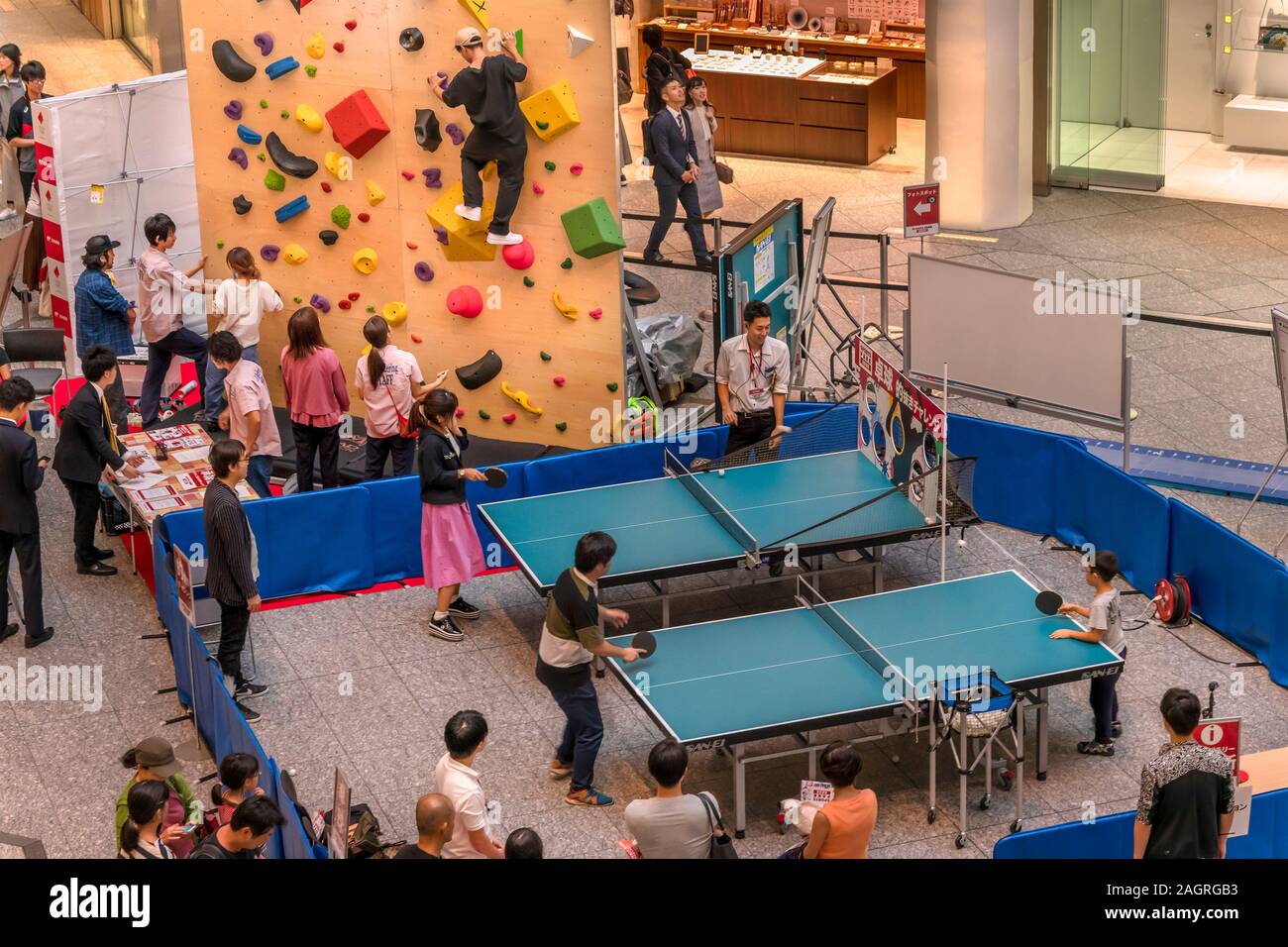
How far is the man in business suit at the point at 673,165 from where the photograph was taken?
621 inches

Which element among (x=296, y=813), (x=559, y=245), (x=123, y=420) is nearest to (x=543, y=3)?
(x=559, y=245)

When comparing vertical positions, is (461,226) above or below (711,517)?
above

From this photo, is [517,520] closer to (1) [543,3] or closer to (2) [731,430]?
(2) [731,430]

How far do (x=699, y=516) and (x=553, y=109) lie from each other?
3018 millimetres

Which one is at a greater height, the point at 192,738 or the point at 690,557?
the point at 690,557

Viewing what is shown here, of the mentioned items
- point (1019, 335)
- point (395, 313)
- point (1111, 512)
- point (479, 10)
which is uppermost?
point (479, 10)

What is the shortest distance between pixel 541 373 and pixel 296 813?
571 cm

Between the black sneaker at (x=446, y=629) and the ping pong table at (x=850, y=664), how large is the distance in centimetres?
146

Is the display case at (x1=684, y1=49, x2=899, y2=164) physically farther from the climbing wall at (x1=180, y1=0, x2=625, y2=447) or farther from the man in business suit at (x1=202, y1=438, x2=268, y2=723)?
the man in business suit at (x1=202, y1=438, x2=268, y2=723)

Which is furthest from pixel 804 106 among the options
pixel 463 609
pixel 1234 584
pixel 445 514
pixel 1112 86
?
pixel 1234 584

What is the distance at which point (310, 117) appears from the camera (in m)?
13.5

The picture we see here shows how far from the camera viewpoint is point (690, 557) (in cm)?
1106

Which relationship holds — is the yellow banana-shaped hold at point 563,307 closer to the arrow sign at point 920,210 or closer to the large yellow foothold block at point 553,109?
the large yellow foothold block at point 553,109

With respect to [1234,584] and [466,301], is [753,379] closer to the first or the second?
[466,301]
